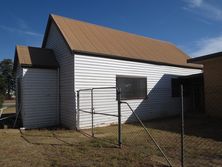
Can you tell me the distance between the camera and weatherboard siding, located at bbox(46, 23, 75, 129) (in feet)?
36.4

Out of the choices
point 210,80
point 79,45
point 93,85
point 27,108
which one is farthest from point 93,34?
point 210,80

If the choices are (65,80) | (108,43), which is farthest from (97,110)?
(108,43)

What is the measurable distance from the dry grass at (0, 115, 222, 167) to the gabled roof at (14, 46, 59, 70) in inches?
155

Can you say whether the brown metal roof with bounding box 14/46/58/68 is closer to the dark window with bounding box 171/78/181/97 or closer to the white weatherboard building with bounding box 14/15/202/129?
the white weatherboard building with bounding box 14/15/202/129

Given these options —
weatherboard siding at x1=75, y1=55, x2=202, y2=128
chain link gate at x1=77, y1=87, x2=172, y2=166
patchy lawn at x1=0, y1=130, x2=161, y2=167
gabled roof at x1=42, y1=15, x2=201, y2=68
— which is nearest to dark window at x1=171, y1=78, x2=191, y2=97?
weatherboard siding at x1=75, y1=55, x2=202, y2=128

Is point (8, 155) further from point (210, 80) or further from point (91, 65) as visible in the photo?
point (210, 80)

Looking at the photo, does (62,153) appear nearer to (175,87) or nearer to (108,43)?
(108,43)

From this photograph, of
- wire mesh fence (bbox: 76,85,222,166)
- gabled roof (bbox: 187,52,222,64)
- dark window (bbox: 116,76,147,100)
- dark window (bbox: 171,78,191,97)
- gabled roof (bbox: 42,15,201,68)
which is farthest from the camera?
dark window (bbox: 171,78,191,97)

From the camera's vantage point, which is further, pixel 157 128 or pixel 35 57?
pixel 35 57

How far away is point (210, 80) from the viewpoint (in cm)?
1282

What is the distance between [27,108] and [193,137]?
26.0ft

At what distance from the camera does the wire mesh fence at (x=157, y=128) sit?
19.8 ft

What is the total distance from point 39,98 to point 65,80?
165 cm

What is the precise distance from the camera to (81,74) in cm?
1103
